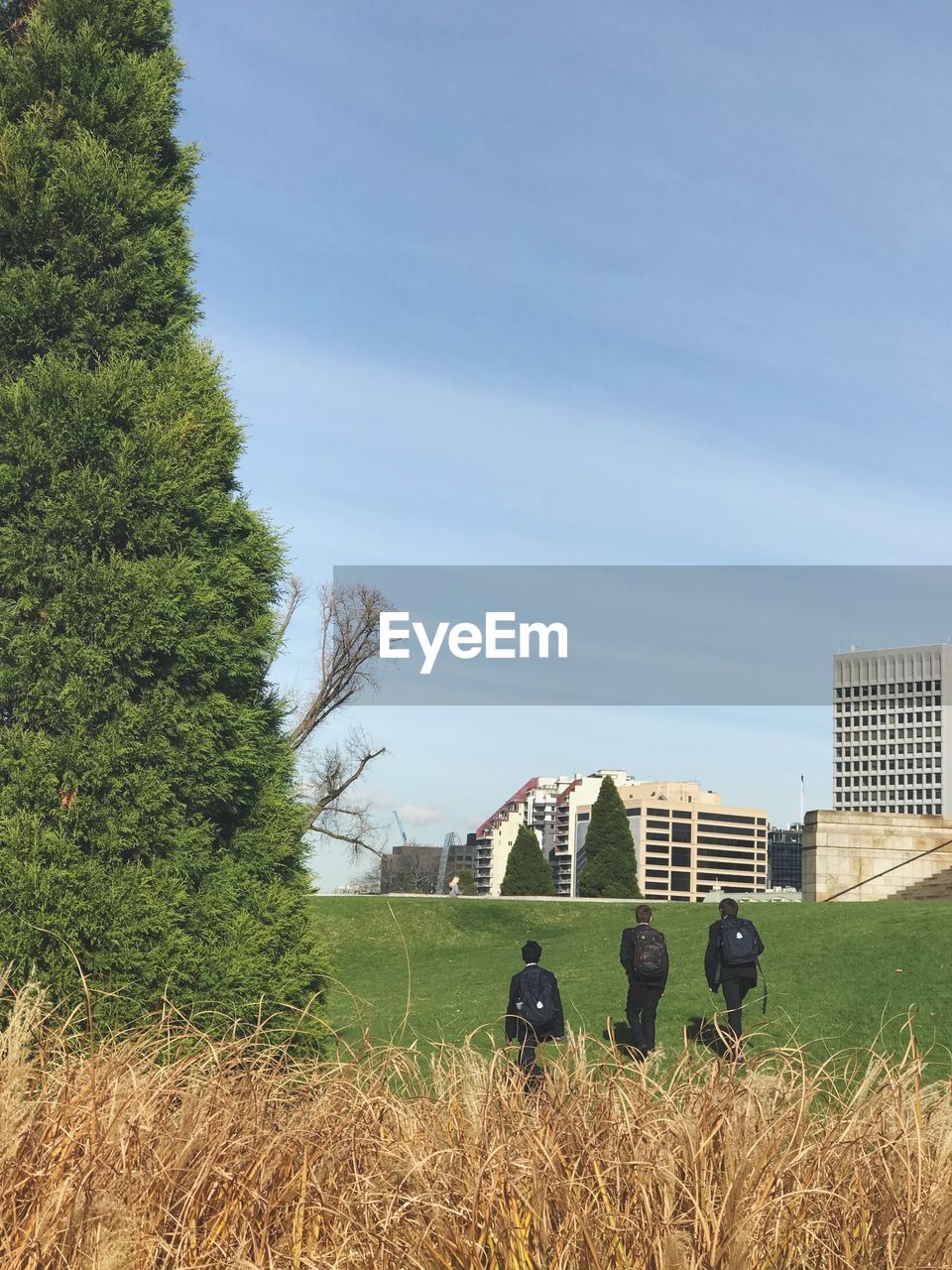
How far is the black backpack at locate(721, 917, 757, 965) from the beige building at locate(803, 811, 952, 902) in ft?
60.5

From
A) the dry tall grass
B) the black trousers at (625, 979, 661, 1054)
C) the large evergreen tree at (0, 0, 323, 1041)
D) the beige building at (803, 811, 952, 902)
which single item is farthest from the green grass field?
the dry tall grass

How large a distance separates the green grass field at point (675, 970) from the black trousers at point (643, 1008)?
203 millimetres

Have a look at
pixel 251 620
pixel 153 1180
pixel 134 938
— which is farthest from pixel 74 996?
pixel 153 1180

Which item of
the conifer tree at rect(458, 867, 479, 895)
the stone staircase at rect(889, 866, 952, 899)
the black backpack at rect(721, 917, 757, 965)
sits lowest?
the black backpack at rect(721, 917, 757, 965)

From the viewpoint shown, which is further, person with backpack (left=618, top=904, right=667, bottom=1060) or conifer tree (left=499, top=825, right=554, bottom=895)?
conifer tree (left=499, top=825, right=554, bottom=895)

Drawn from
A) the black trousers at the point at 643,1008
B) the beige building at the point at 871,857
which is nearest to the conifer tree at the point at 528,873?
the beige building at the point at 871,857

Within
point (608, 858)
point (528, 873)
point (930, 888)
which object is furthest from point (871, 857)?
point (528, 873)

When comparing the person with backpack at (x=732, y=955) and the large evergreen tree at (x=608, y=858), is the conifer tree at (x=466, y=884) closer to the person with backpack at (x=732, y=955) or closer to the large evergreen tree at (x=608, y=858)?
the large evergreen tree at (x=608, y=858)

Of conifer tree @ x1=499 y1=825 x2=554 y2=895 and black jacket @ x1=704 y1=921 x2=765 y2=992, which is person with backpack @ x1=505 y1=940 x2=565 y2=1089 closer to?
black jacket @ x1=704 y1=921 x2=765 y2=992

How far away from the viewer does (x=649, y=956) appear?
11961 mm

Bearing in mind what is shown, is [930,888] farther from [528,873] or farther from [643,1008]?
[528,873]

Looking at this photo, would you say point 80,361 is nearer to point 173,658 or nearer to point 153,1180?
point 173,658

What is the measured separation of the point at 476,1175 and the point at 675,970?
15.5m

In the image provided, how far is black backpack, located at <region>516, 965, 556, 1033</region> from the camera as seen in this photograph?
9.68 meters
